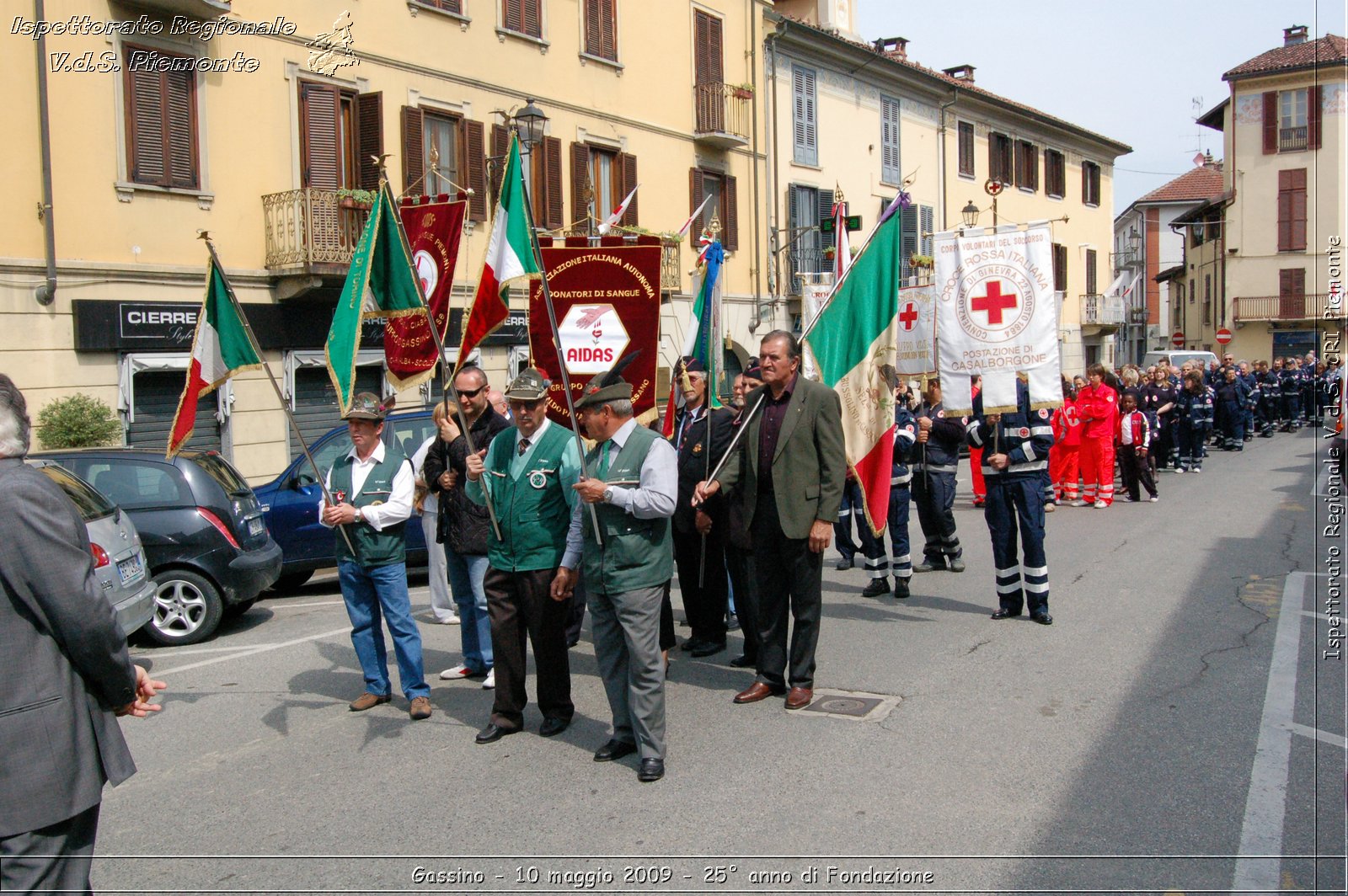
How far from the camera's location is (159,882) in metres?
4.42

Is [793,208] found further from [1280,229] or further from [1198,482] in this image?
[1280,229]

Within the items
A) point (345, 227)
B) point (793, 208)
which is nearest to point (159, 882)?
point (345, 227)

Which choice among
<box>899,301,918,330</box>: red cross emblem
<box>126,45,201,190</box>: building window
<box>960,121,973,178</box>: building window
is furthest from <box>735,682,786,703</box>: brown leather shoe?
<box>960,121,973,178</box>: building window

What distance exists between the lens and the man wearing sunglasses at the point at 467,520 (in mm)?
6969

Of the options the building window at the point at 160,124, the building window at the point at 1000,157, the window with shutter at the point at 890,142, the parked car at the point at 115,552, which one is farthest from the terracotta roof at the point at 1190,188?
the parked car at the point at 115,552

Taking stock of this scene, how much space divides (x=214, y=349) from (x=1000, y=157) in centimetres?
3610

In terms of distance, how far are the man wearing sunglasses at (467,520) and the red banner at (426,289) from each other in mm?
494

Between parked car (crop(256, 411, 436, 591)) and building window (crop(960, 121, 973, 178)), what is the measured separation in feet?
95.6

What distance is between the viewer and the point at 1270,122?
47750 millimetres

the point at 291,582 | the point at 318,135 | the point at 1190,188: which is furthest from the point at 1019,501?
the point at 1190,188

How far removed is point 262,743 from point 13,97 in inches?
465

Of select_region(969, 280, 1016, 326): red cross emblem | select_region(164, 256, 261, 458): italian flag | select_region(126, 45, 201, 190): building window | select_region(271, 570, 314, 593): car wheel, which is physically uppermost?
select_region(126, 45, 201, 190): building window

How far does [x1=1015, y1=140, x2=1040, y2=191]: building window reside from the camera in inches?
1574

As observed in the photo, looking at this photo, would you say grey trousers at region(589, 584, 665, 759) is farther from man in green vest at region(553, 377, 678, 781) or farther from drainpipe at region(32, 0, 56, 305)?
drainpipe at region(32, 0, 56, 305)
